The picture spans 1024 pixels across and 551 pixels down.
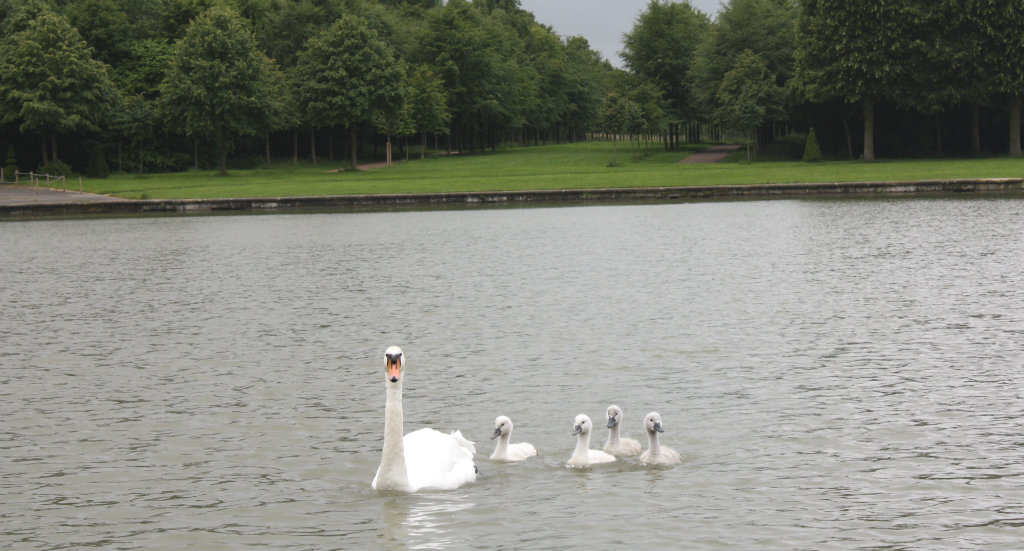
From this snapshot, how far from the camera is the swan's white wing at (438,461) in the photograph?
11109mm

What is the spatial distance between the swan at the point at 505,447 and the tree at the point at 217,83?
69973 millimetres

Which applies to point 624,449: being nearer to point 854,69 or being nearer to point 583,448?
point 583,448

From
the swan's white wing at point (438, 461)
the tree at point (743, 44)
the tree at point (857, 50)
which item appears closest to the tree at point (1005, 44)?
the tree at point (857, 50)

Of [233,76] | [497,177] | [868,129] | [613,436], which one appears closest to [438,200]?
[497,177]

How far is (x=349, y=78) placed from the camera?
84500 millimetres

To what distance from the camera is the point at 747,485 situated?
430 inches

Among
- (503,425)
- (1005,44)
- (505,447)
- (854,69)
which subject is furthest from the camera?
(854,69)

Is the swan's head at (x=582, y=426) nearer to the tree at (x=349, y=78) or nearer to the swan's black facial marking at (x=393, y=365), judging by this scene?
Result: the swan's black facial marking at (x=393, y=365)

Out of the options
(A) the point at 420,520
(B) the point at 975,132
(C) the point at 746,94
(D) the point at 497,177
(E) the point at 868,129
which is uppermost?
(C) the point at 746,94

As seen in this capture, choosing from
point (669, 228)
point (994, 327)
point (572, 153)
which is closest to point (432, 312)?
point (994, 327)

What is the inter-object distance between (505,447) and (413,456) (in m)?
1.14

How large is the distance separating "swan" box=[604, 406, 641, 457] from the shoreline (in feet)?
141

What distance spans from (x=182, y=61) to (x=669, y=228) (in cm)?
5213

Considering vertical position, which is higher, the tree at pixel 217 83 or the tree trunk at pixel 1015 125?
the tree at pixel 217 83
